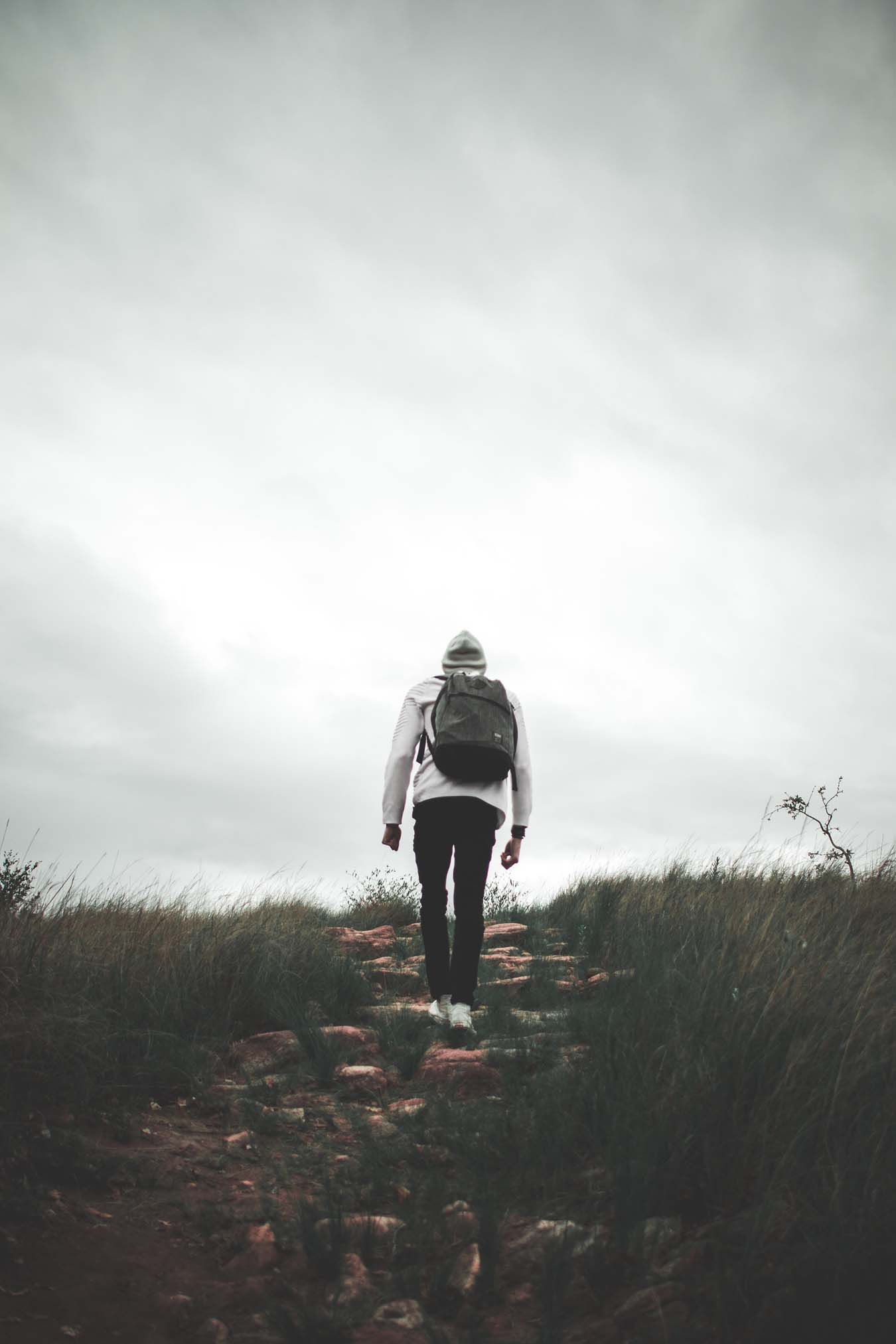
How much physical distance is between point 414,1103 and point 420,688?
208 centimetres

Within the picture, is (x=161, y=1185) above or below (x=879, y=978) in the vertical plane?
below

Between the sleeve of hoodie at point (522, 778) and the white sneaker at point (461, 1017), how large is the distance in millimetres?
1025

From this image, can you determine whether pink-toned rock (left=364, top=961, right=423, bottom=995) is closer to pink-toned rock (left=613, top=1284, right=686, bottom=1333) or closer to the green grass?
the green grass

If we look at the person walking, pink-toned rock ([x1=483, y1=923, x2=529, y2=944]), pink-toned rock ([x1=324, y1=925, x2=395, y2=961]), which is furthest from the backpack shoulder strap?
pink-toned rock ([x1=483, y1=923, x2=529, y2=944])

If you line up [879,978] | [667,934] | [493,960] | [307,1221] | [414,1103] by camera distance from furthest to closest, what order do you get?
1. [493,960]
2. [667,934]
3. [879,978]
4. [414,1103]
5. [307,1221]

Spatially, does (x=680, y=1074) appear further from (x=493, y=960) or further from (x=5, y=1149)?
(x=493, y=960)

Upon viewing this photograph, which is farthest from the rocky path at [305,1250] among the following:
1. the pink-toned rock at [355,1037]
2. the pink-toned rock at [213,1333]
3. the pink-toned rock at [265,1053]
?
the pink-toned rock at [355,1037]

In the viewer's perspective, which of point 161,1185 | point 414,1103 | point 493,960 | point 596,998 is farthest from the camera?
point 493,960

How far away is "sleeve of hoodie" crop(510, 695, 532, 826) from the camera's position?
4625mm

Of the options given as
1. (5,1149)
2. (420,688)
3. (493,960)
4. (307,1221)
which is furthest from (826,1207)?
(493,960)

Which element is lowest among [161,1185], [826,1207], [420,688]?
[161,1185]

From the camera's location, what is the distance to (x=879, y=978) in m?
3.62

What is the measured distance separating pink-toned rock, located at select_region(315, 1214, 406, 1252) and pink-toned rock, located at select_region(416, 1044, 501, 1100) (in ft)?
3.41

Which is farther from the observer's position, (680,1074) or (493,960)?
(493,960)
